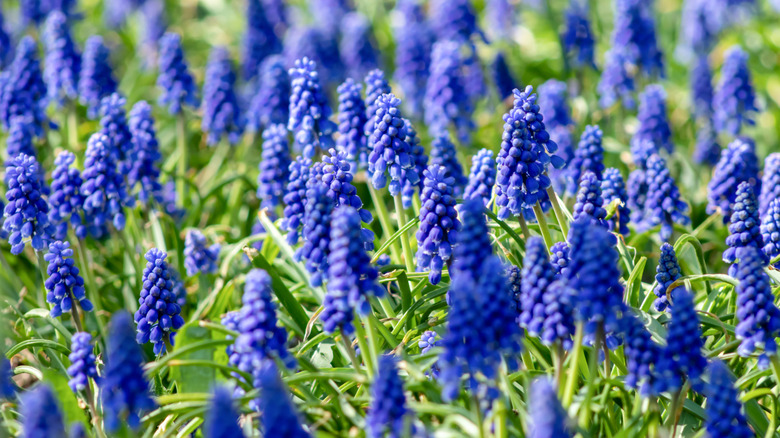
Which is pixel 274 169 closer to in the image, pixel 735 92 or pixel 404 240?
pixel 404 240

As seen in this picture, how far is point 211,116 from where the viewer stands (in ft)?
29.9

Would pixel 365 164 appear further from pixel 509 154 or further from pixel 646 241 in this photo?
pixel 646 241

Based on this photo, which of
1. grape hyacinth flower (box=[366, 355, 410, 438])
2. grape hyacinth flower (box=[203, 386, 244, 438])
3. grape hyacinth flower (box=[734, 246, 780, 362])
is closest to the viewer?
grape hyacinth flower (box=[203, 386, 244, 438])

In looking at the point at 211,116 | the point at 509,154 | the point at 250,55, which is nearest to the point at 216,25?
the point at 250,55

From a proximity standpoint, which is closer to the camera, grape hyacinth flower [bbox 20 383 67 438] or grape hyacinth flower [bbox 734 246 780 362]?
grape hyacinth flower [bbox 20 383 67 438]

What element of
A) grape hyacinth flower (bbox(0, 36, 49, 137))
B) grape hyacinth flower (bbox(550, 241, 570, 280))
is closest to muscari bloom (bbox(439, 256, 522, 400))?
grape hyacinth flower (bbox(550, 241, 570, 280))

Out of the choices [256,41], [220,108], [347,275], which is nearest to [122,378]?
[347,275]

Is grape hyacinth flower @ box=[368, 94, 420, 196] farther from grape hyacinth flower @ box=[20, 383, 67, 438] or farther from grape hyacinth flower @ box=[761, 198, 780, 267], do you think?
grape hyacinth flower @ box=[20, 383, 67, 438]

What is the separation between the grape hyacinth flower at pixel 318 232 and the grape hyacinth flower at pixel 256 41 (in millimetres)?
7280

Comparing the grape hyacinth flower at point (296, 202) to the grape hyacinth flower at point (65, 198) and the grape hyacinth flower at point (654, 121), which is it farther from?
the grape hyacinth flower at point (654, 121)

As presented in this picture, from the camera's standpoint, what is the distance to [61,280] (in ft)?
17.6

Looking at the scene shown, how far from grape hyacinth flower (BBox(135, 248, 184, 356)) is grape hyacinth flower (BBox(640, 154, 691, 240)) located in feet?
12.6

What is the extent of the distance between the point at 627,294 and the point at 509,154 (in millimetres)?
1309

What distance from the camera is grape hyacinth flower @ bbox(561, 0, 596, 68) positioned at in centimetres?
1044
